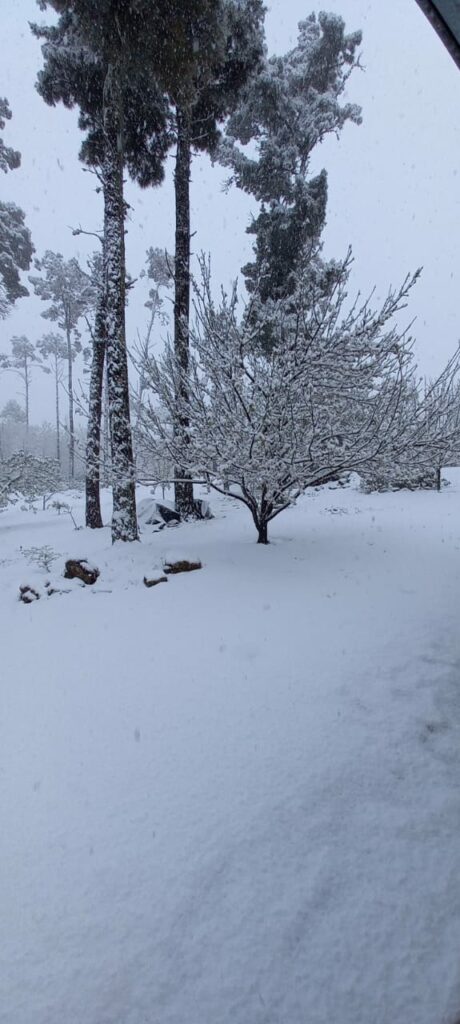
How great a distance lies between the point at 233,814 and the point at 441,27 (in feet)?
10.2

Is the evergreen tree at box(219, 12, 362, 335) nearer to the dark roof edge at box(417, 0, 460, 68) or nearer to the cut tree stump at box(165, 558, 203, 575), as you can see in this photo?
the cut tree stump at box(165, 558, 203, 575)

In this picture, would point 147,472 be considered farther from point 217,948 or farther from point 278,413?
point 217,948

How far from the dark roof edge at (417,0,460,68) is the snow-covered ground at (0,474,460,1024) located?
9.86 feet

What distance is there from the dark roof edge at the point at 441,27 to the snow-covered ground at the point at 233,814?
9.86ft

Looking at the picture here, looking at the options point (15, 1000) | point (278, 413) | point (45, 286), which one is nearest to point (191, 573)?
point (278, 413)

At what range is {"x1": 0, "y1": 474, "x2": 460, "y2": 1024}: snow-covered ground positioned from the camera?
157 cm

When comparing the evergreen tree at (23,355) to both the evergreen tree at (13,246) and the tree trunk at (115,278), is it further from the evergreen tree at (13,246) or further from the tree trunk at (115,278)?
the tree trunk at (115,278)

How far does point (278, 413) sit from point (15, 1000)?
5.50 metres

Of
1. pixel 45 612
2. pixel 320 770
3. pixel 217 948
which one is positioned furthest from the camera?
pixel 45 612

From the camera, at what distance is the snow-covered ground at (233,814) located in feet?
5.15

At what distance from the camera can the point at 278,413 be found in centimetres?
591

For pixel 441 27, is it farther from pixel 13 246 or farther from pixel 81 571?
pixel 13 246

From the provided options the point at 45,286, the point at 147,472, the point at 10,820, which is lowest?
the point at 10,820

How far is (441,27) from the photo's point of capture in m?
1.28
